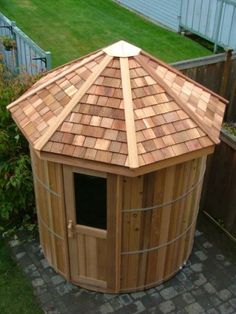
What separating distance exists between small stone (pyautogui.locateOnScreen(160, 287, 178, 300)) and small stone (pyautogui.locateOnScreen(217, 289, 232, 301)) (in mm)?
573

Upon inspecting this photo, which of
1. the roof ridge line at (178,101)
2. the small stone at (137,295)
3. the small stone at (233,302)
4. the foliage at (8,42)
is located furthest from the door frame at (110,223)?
the foliage at (8,42)

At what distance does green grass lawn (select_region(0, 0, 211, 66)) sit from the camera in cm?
1234

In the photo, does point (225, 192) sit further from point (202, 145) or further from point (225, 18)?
point (225, 18)

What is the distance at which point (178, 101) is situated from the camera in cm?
470

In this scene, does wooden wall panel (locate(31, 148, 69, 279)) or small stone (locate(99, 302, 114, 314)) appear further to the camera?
small stone (locate(99, 302, 114, 314))

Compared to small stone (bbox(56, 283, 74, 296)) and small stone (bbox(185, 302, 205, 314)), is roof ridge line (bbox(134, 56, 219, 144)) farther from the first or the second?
small stone (bbox(56, 283, 74, 296))

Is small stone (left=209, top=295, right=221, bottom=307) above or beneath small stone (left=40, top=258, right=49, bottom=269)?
beneath

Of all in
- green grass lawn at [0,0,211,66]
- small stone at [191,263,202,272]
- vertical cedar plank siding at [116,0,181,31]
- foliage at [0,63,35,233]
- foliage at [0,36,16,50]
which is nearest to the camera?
small stone at [191,263,202,272]

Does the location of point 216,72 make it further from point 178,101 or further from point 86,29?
point 86,29

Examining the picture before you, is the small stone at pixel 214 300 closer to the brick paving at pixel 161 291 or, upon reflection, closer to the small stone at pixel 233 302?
the brick paving at pixel 161 291

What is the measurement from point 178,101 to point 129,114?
66 centimetres

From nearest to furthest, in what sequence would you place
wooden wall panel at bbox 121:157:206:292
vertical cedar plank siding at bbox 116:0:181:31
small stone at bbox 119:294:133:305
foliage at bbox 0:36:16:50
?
wooden wall panel at bbox 121:157:206:292, small stone at bbox 119:294:133:305, foliage at bbox 0:36:16:50, vertical cedar plank siding at bbox 116:0:181:31

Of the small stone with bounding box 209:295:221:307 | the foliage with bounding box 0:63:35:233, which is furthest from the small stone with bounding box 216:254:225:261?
the foliage with bounding box 0:63:35:233

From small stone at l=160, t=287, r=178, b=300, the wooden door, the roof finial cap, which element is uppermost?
the roof finial cap
